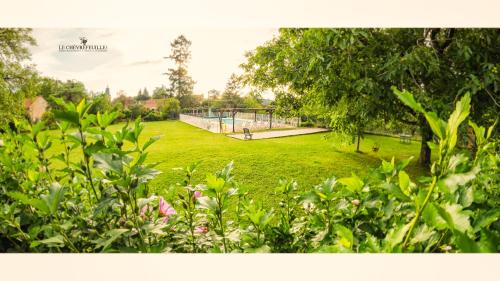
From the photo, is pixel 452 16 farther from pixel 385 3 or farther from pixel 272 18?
pixel 272 18

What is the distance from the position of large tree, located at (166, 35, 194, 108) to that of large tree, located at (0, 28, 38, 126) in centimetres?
78

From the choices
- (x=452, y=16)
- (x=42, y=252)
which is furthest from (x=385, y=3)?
(x=42, y=252)

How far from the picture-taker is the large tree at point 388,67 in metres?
2.15

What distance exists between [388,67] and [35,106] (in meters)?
2.19

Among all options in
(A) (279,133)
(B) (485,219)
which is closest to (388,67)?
(A) (279,133)

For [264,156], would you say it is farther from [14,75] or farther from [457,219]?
[457,219]

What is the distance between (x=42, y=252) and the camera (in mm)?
886

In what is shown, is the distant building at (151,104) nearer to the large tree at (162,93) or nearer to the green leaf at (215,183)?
the large tree at (162,93)

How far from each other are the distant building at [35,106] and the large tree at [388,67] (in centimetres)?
130

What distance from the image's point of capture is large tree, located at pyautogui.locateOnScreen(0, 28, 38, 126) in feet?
6.77

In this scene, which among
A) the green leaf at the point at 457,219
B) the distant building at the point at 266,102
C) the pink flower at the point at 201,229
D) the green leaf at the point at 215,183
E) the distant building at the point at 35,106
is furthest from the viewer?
the distant building at the point at 266,102

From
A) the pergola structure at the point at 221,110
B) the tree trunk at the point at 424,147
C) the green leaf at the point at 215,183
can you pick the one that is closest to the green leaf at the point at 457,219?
the green leaf at the point at 215,183

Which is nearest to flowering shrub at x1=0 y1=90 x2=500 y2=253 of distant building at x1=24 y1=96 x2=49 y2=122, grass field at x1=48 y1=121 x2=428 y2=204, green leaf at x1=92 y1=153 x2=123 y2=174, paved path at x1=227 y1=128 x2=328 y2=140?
green leaf at x1=92 y1=153 x2=123 y2=174

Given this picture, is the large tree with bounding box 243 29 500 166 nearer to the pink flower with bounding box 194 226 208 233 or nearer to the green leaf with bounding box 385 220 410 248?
the pink flower with bounding box 194 226 208 233
